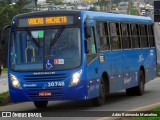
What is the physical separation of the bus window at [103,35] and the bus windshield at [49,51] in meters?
1.78

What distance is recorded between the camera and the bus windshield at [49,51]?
55.5 feet

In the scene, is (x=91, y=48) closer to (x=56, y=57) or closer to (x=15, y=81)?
(x=56, y=57)

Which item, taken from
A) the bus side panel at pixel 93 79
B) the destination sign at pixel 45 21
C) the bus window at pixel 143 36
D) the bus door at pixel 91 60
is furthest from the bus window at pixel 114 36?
the bus window at pixel 143 36

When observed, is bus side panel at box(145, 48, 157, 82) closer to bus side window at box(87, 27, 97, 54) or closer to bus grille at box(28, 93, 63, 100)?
bus side window at box(87, 27, 97, 54)

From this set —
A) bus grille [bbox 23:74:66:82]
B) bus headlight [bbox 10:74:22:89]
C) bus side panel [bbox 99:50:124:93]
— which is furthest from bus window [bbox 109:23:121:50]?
bus headlight [bbox 10:74:22:89]

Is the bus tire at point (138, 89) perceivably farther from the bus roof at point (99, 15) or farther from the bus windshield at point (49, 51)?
the bus windshield at point (49, 51)

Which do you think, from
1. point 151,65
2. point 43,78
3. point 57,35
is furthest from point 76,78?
point 151,65

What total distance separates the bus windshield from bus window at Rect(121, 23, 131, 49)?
4438 millimetres

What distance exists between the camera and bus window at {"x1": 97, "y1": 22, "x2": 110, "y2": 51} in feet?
61.6

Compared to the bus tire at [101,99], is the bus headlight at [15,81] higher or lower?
higher

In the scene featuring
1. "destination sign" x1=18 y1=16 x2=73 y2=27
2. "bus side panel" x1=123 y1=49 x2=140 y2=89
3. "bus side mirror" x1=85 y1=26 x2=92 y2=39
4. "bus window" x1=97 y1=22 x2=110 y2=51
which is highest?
"destination sign" x1=18 y1=16 x2=73 y2=27

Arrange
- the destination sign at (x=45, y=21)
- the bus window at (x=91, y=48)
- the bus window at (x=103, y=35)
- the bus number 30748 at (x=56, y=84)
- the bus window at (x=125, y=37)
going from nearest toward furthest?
the bus number 30748 at (x=56, y=84), the destination sign at (x=45, y=21), the bus window at (x=91, y=48), the bus window at (x=103, y=35), the bus window at (x=125, y=37)

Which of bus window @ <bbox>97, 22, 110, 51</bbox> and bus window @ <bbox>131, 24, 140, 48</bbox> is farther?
bus window @ <bbox>131, 24, 140, 48</bbox>

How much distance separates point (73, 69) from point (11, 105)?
4217 mm
